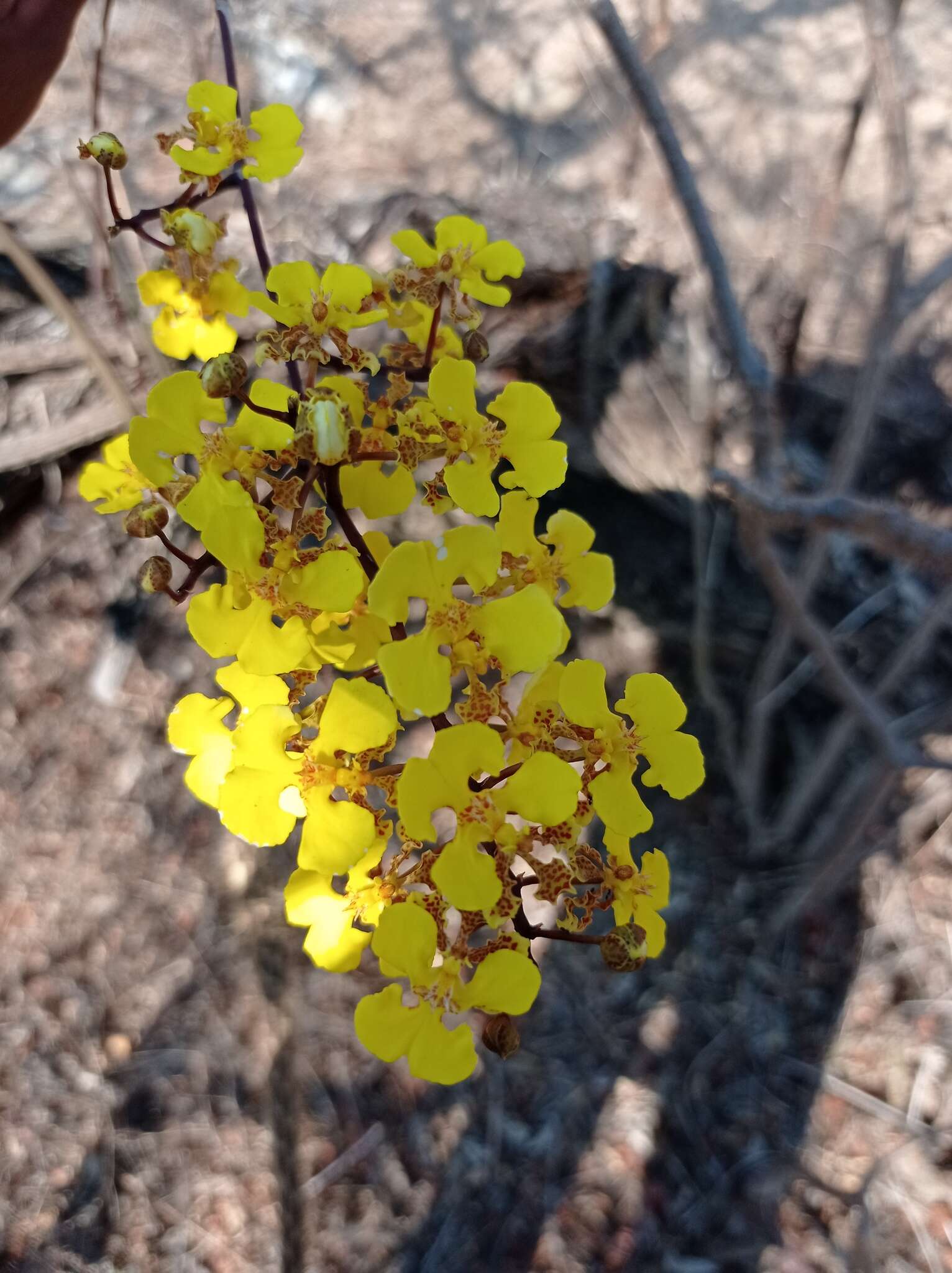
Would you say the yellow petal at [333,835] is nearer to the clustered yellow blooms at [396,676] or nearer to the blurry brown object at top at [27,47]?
the clustered yellow blooms at [396,676]

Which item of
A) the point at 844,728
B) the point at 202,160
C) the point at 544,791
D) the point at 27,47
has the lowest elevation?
the point at 844,728

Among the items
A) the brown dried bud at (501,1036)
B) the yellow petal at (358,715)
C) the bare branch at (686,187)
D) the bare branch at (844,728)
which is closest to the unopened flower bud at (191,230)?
the yellow petal at (358,715)

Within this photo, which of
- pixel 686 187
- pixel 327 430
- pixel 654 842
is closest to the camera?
pixel 327 430

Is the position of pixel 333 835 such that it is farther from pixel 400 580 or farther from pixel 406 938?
pixel 400 580

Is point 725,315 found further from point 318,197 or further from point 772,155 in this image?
point 772,155

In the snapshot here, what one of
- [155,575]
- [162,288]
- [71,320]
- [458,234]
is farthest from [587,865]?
[71,320]

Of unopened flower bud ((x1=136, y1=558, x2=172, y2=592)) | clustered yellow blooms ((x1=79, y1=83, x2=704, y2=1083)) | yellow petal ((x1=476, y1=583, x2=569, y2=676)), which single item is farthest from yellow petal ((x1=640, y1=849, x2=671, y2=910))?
unopened flower bud ((x1=136, y1=558, x2=172, y2=592))
